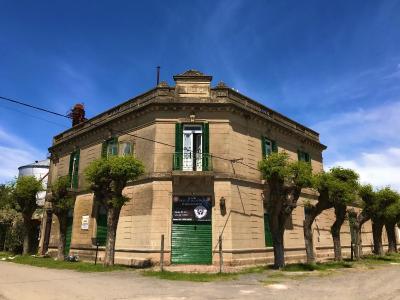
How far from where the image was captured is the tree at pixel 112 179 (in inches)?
632

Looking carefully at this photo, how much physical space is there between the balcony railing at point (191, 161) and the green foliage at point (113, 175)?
1.91 m

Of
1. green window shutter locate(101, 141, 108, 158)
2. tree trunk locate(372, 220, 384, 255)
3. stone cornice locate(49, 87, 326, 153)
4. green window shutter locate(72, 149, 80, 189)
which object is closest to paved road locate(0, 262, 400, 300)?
green window shutter locate(101, 141, 108, 158)

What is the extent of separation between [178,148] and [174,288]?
8.24 meters

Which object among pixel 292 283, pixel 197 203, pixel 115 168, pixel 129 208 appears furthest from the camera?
pixel 129 208

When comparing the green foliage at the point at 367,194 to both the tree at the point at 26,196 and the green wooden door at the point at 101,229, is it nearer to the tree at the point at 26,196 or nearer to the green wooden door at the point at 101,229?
the green wooden door at the point at 101,229

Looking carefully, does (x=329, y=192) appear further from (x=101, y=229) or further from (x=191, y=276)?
(x=101, y=229)

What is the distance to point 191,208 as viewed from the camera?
17.2 meters

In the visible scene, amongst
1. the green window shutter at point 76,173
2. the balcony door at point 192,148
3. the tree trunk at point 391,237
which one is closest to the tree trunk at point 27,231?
the green window shutter at point 76,173

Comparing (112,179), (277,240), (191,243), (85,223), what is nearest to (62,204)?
(85,223)

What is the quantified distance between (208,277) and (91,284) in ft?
14.0

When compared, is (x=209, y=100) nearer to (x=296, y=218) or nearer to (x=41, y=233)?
(x=296, y=218)

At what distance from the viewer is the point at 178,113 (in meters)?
18.5

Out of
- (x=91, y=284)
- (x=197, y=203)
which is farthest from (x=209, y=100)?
(x=91, y=284)

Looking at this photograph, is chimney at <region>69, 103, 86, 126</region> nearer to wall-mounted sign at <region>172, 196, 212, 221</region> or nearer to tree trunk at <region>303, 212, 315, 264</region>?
wall-mounted sign at <region>172, 196, 212, 221</region>
